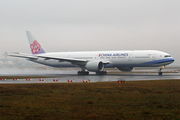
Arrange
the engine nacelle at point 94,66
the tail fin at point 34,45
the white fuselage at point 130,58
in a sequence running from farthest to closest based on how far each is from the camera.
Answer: the tail fin at point 34,45, the engine nacelle at point 94,66, the white fuselage at point 130,58

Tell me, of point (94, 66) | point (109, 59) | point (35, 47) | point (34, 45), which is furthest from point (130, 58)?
→ point (34, 45)

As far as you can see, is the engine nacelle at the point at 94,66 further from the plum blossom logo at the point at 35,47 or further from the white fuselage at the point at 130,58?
the plum blossom logo at the point at 35,47

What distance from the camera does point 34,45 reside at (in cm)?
5578

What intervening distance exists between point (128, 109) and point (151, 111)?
1059 millimetres

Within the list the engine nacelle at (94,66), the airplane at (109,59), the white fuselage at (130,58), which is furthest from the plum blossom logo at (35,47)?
the engine nacelle at (94,66)

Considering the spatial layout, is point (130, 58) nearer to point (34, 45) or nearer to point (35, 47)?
point (35, 47)

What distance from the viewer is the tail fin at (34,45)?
182 ft

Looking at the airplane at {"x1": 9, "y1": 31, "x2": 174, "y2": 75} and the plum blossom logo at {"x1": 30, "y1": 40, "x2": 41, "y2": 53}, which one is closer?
the airplane at {"x1": 9, "y1": 31, "x2": 174, "y2": 75}

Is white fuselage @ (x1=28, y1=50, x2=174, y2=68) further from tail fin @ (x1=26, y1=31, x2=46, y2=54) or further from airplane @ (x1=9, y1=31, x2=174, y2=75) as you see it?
tail fin @ (x1=26, y1=31, x2=46, y2=54)

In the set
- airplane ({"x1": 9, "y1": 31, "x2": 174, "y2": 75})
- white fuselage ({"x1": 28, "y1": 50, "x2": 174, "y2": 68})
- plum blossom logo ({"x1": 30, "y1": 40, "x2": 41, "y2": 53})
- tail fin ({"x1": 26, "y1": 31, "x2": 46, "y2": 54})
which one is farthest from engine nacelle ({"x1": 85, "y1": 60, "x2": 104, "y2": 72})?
plum blossom logo ({"x1": 30, "y1": 40, "x2": 41, "y2": 53})

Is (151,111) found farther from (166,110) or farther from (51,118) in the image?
(51,118)

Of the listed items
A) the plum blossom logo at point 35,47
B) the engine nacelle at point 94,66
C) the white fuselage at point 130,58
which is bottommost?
the engine nacelle at point 94,66

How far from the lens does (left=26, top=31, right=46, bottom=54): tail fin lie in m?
55.4

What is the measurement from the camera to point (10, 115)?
10.2 metres
